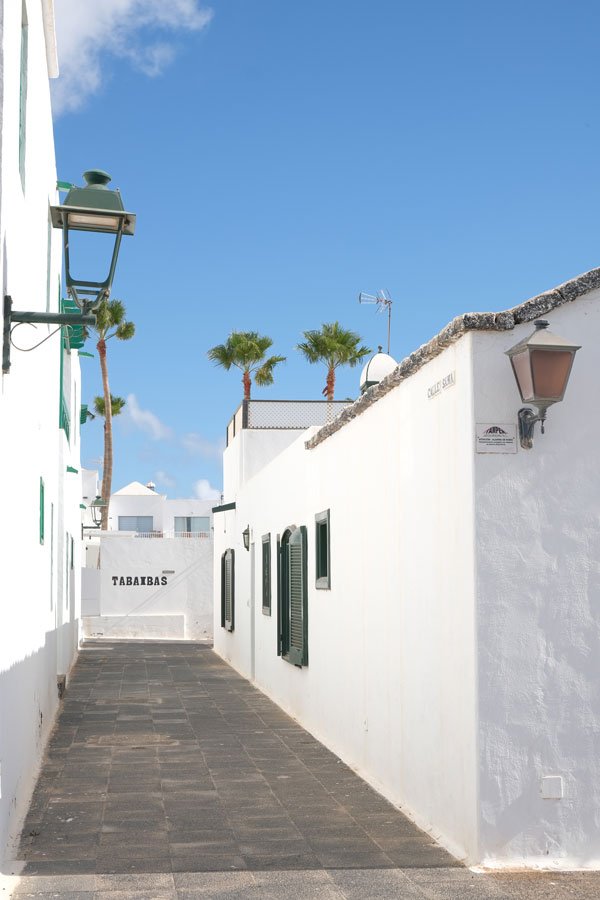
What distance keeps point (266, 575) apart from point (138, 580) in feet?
48.6

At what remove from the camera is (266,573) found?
15203 mm

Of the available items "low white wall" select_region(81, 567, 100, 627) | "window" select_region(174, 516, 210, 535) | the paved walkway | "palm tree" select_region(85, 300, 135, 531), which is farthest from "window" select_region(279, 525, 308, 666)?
"window" select_region(174, 516, 210, 535)

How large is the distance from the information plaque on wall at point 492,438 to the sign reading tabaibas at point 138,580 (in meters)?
24.3

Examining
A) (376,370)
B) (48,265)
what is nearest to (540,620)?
(376,370)

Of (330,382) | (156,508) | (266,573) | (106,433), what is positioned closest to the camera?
(266,573)

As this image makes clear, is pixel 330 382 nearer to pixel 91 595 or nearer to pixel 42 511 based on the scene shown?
pixel 91 595

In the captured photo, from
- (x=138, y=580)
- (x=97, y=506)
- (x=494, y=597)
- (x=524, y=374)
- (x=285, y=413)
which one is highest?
(x=285, y=413)

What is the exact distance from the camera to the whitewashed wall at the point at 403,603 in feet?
19.9

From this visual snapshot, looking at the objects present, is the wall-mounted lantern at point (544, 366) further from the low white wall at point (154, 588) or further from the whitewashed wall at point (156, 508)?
the whitewashed wall at point (156, 508)

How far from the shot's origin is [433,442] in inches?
261

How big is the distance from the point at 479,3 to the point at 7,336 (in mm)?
7233

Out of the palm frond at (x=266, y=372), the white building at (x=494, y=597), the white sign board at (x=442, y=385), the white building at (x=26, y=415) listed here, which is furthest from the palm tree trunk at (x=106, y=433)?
the white sign board at (x=442, y=385)

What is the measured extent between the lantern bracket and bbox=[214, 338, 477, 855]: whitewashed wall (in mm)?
299

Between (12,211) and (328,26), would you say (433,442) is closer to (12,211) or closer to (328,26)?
(12,211)
